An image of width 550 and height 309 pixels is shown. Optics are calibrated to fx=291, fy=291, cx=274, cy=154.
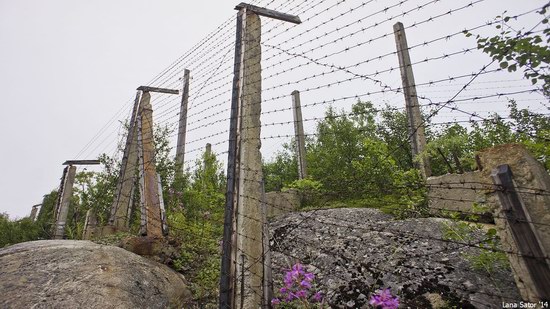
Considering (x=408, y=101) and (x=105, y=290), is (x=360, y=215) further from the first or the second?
(x=105, y=290)

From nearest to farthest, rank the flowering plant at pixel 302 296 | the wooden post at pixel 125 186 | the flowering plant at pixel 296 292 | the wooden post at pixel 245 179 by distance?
the flowering plant at pixel 302 296 → the wooden post at pixel 245 179 → the flowering plant at pixel 296 292 → the wooden post at pixel 125 186

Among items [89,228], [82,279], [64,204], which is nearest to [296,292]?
[82,279]

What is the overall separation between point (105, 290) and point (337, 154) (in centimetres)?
1289

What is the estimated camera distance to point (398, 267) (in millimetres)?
3525

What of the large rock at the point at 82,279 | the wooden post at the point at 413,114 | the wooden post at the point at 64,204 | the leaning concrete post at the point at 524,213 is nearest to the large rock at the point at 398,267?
the leaning concrete post at the point at 524,213

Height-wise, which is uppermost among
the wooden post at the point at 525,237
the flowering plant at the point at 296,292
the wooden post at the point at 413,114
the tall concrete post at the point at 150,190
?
the wooden post at the point at 413,114

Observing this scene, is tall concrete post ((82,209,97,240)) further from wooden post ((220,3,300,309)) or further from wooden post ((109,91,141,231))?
wooden post ((220,3,300,309))

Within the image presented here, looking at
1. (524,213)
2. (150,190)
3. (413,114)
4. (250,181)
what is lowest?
(524,213)

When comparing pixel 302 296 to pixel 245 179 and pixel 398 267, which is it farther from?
pixel 398 267

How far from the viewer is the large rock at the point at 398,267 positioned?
2.85m

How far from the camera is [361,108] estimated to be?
18094mm

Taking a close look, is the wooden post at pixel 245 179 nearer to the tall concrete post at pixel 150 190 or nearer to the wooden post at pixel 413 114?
the tall concrete post at pixel 150 190

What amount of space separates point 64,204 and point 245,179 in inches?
298

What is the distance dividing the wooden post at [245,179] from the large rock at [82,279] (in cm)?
125
